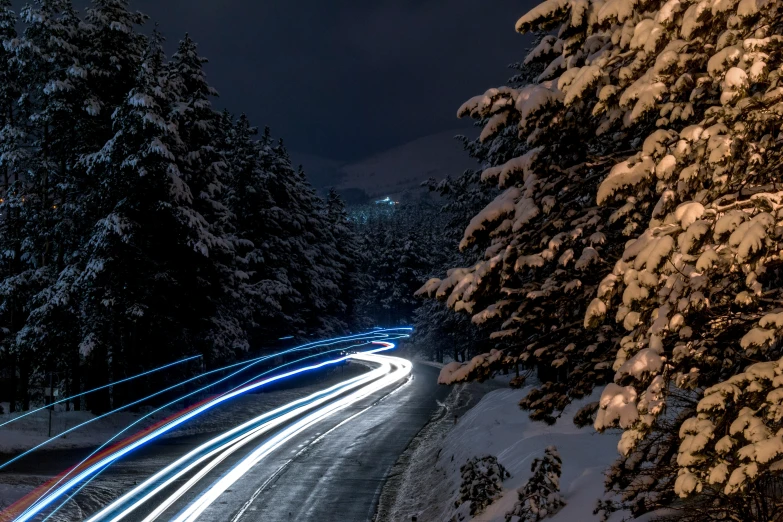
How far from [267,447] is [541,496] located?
1321cm

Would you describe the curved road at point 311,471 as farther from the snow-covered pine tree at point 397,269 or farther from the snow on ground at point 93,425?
the snow-covered pine tree at point 397,269

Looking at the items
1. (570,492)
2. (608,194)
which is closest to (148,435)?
(570,492)

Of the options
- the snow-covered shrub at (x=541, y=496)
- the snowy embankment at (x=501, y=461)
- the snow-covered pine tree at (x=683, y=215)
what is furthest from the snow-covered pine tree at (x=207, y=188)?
the snow-covered pine tree at (x=683, y=215)

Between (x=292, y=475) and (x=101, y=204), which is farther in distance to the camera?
(x=101, y=204)

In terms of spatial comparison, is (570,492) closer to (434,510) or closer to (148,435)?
(434,510)

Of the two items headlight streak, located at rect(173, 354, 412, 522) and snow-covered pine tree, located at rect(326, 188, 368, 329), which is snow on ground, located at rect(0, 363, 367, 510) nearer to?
headlight streak, located at rect(173, 354, 412, 522)

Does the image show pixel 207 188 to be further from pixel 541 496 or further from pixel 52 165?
pixel 541 496

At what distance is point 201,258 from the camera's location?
26828 millimetres

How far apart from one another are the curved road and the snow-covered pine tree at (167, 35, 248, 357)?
3.88 metres

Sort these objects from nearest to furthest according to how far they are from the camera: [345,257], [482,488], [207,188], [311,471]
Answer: [482,488] < [311,471] < [207,188] < [345,257]

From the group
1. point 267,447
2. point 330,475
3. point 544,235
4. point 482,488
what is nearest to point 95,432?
point 267,447

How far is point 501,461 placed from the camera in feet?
45.4

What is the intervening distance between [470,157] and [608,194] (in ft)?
82.4

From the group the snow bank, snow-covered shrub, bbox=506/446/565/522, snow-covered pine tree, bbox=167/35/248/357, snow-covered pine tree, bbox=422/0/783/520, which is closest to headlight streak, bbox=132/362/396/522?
snow-covered pine tree, bbox=167/35/248/357
